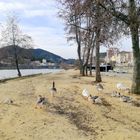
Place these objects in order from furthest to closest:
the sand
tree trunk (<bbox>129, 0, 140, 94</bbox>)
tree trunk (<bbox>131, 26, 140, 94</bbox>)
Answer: tree trunk (<bbox>131, 26, 140, 94</bbox>) → tree trunk (<bbox>129, 0, 140, 94</bbox>) → the sand

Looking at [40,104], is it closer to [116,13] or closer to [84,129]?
[84,129]

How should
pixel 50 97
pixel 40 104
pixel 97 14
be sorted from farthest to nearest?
1. pixel 97 14
2. pixel 50 97
3. pixel 40 104

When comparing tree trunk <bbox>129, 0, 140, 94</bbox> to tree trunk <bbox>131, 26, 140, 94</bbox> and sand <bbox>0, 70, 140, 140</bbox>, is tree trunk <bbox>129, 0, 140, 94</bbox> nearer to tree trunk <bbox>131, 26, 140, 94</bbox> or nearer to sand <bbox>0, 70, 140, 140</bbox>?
tree trunk <bbox>131, 26, 140, 94</bbox>

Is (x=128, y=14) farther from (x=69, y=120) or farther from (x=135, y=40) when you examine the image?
(x=69, y=120)

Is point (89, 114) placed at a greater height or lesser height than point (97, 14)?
lesser

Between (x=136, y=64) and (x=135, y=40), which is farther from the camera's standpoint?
(x=136, y=64)

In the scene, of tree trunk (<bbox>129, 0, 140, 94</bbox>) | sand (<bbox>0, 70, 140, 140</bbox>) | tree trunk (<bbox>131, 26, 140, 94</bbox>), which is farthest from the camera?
tree trunk (<bbox>131, 26, 140, 94</bbox>)

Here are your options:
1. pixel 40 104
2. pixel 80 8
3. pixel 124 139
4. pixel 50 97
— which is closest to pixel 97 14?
pixel 80 8

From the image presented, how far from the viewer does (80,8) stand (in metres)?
23.1

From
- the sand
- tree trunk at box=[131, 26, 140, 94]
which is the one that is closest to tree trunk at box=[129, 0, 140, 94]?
tree trunk at box=[131, 26, 140, 94]

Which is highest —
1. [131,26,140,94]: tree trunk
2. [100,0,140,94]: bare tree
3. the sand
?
[100,0,140,94]: bare tree

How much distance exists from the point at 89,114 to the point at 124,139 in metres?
3.72

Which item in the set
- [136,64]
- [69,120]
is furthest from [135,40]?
[69,120]

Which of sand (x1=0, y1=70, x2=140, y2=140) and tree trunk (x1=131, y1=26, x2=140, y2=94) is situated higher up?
tree trunk (x1=131, y1=26, x2=140, y2=94)
